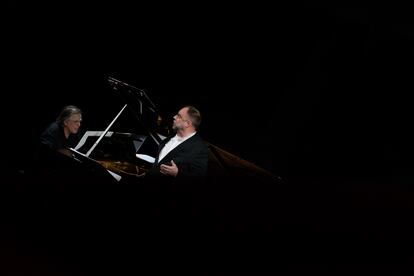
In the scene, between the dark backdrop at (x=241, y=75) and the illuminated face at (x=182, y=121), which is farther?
the dark backdrop at (x=241, y=75)

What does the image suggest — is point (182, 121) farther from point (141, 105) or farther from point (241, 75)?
point (241, 75)

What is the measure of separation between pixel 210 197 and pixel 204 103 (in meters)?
3.66

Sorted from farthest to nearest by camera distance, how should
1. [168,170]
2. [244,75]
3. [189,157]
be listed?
[244,75]
[189,157]
[168,170]

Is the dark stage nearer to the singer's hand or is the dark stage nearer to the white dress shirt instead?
the white dress shirt

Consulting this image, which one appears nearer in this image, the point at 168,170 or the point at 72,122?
the point at 168,170

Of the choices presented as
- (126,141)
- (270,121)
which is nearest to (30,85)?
(126,141)

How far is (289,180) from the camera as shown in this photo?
32.5 inches

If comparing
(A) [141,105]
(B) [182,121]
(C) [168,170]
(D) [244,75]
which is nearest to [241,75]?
(D) [244,75]

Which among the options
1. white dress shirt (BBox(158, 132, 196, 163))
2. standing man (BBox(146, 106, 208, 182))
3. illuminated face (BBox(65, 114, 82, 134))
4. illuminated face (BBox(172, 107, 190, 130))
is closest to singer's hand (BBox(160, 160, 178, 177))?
standing man (BBox(146, 106, 208, 182))

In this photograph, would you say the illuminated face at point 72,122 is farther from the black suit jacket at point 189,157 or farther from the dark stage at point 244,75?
the black suit jacket at point 189,157

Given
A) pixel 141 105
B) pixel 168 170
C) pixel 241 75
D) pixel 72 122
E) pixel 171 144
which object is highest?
pixel 241 75

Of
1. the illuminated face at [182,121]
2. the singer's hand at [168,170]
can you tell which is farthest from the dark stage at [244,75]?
the singer's hand at [168,170]

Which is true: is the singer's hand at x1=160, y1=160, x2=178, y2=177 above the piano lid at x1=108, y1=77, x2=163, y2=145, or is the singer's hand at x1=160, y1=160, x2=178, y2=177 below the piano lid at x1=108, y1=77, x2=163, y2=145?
below

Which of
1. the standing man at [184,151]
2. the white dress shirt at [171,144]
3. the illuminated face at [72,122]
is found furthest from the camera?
the illuminated face at [72,122]
